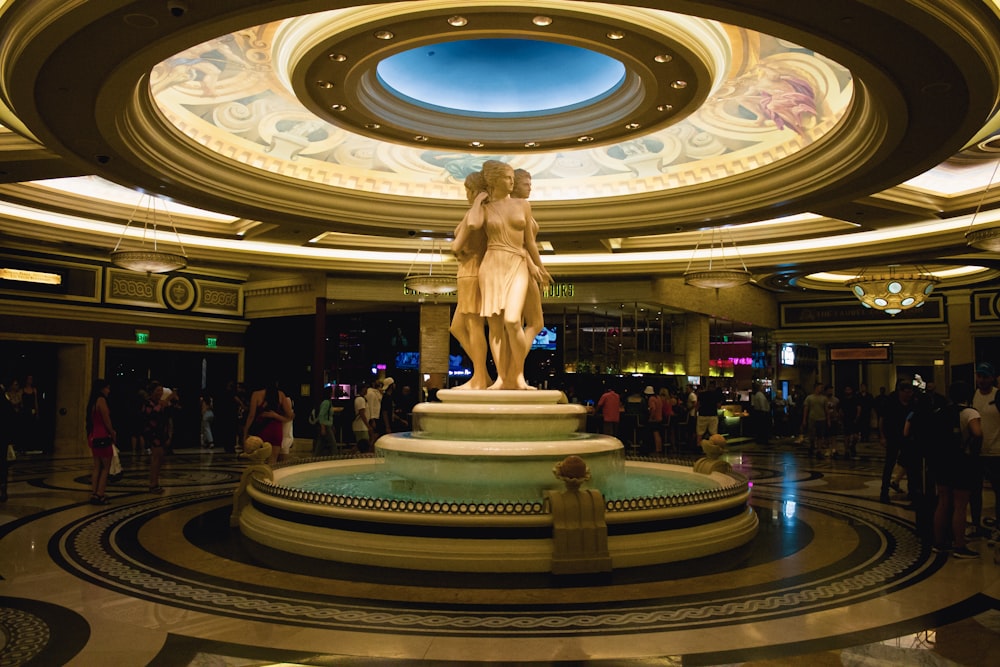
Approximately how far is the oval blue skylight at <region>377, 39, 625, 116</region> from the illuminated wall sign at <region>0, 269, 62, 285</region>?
875 centimetres

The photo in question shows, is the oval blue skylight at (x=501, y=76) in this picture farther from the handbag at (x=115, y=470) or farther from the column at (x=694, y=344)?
the column at (x=694, y=344)

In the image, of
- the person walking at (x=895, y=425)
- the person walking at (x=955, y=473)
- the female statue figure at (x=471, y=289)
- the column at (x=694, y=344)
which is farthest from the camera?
the column at (x=694, y=344)

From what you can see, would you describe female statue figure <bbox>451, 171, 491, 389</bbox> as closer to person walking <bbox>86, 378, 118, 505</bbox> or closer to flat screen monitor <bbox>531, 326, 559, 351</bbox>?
person walking <bbox>86, 378, 118, 505</bbox>

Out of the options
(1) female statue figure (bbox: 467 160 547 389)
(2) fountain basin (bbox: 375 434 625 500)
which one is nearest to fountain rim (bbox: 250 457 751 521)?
(2) fountain basin (bbox: 375 434 625 500)

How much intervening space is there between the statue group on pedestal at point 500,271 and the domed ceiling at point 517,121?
1.42 meters

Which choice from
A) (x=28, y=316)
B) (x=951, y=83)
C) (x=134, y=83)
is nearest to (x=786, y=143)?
(x=951, y=83)

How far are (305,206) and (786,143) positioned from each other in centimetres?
651

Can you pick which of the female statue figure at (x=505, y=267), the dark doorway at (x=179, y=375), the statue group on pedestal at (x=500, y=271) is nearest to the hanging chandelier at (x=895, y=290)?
the statue group on pedestal at (x=500, y=271)

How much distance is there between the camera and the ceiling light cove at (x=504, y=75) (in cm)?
621

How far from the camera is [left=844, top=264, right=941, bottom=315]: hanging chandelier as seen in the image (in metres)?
15.5

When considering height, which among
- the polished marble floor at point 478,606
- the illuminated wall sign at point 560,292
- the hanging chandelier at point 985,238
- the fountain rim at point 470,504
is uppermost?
the illuminated wall sign at point 560,292

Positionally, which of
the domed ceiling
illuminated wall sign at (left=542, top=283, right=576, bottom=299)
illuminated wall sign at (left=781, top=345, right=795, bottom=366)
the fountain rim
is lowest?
the fountain rim

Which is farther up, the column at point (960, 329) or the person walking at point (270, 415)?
the column at point (960, 329)

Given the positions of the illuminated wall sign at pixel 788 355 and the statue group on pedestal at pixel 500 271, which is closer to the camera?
the statue group on pedestal at pixel 500 271
